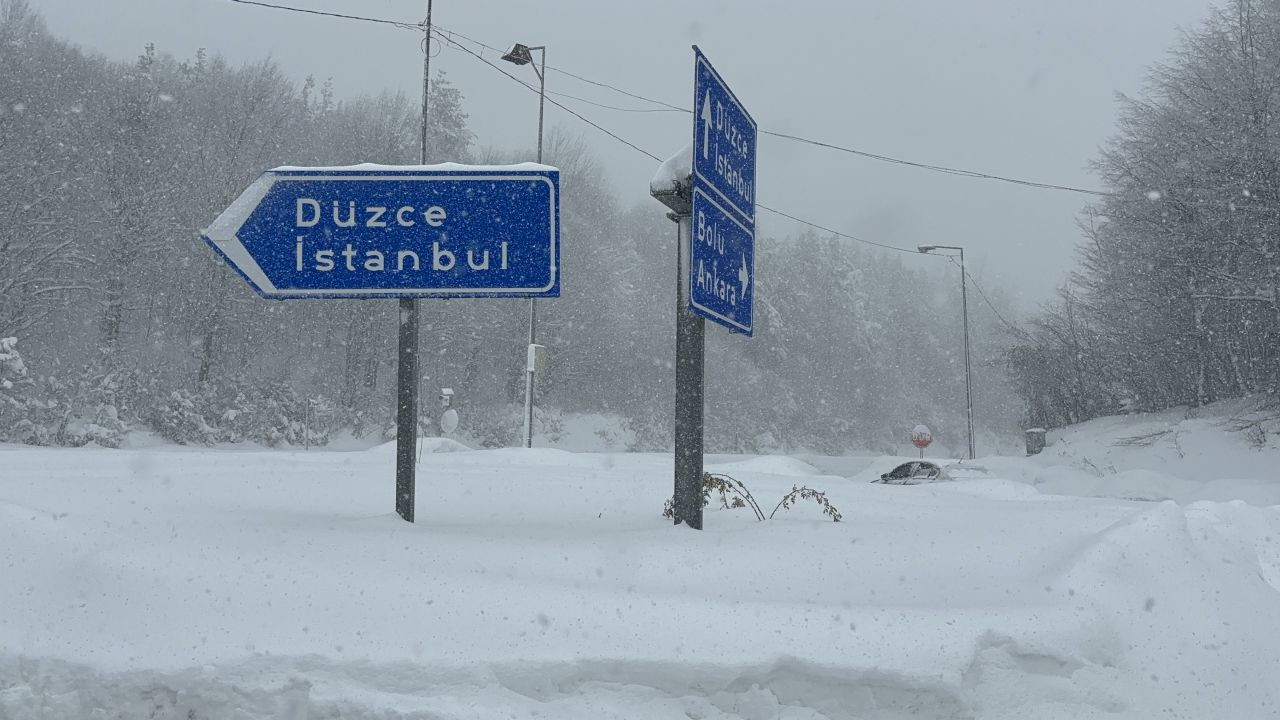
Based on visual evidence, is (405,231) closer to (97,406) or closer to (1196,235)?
(1196,235)

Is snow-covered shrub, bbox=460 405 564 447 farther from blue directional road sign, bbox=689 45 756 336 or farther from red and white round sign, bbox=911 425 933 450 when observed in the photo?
blue directional road sign, bbox=689 45 756 336

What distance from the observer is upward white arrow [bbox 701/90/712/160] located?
5012 mm

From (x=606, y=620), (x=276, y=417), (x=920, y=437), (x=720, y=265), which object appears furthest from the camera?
(x=276, y=417)

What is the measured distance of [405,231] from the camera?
479cm

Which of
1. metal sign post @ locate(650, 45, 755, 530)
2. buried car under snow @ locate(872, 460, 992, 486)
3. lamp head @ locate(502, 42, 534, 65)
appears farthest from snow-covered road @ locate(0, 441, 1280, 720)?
lamp head @ locate(502, 42, 534, 65)

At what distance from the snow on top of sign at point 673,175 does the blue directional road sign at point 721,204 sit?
192mm

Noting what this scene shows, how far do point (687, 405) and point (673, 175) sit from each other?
1.33 meters

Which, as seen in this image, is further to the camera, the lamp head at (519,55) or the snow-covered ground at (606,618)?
the lamp head at (519,55)

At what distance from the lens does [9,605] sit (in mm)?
3561

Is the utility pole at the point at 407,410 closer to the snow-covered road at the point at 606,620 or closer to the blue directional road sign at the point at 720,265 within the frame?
the snow-covered road at the point at 606,620

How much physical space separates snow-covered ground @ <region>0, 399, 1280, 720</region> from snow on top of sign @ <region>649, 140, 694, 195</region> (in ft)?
6.35

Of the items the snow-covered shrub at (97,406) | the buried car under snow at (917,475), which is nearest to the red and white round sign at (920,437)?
the buried car under snow at (917,475)

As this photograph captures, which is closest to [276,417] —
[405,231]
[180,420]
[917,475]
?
[180,420]

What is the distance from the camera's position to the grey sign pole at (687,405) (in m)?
5.16
